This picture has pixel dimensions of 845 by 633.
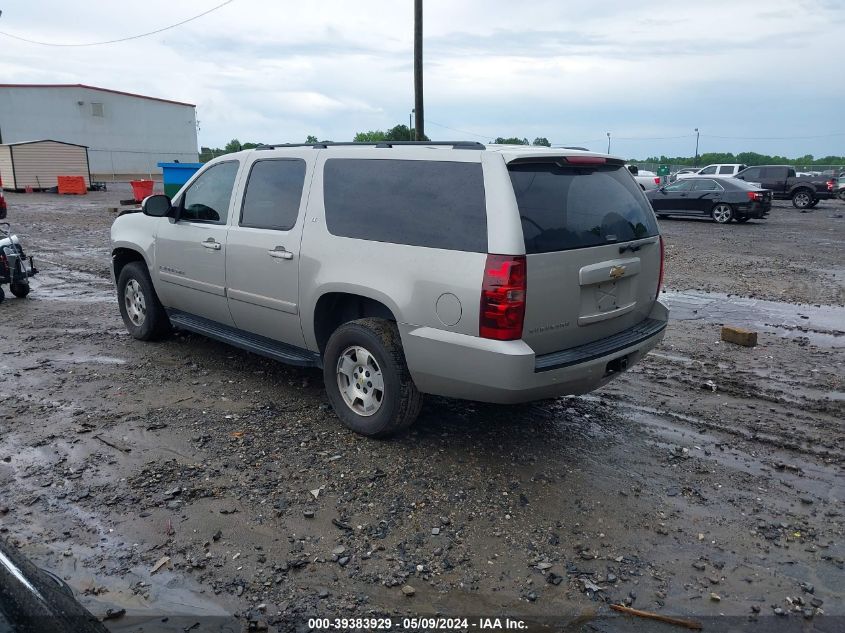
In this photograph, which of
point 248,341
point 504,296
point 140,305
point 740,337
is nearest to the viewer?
point 504,296

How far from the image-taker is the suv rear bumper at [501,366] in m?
3.85

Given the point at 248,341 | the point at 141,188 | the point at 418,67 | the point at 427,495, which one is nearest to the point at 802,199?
the point at 418,67

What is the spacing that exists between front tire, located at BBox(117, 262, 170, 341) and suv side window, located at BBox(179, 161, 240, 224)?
38.5 inches

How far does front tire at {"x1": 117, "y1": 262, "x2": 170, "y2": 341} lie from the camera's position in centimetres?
670

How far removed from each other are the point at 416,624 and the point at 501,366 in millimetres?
1474

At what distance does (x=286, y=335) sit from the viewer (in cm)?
524

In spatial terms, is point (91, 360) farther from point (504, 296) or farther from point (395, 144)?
point (504, 296)

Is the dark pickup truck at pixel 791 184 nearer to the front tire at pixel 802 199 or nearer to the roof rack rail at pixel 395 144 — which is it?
the front tire at pixel 802 199

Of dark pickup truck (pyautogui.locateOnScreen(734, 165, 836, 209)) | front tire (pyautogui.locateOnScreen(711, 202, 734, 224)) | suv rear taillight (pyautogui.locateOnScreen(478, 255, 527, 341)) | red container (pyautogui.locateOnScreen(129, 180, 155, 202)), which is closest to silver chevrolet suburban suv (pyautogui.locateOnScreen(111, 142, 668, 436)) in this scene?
suv rear taillight (pyautogui.locateOnScreen(478, 255, 527, 341))

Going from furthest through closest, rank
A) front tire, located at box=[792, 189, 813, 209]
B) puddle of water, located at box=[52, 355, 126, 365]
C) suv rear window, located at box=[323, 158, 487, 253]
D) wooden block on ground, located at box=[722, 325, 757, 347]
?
front tire, located at box=[792, 189, 813, 209] → wooden block on ground, located at box=[722, 325, 757, 347] → puddle of water, located at box=[52, 355, 126, 365] → suv rear window, located at box=[323, 158, 487, 253]

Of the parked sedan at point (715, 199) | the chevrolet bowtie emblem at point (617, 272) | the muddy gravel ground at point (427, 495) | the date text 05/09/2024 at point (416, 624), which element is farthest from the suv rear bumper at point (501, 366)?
the parked sedan at point (715, 199)

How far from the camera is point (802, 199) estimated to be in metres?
28.4

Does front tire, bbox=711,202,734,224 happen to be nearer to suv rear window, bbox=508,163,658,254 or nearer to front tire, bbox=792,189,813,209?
front tire, bbox=792,189,813,209

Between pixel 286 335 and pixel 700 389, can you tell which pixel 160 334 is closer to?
pixel 286 335
